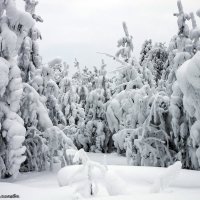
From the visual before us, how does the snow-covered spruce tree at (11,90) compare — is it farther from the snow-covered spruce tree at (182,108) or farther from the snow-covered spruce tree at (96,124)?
the snow-covered spruce tree at (96,124)

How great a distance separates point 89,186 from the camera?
6.09 m

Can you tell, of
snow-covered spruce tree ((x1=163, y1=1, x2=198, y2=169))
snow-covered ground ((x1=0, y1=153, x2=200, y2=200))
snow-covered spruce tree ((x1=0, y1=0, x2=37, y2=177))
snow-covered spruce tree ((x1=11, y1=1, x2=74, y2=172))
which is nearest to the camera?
snow-covered ground ((x1=0, y1=153, x2=200, y2=200))

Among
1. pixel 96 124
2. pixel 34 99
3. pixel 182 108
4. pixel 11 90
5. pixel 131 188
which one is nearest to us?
pixel 131 188

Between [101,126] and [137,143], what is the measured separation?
12.2 metres

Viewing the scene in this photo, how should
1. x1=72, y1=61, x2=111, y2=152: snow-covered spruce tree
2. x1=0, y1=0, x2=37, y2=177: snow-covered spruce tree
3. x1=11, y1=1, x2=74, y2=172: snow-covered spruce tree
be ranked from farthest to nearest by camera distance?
x1=72, y1=61, x2=111, y2=152: snow-covered spruce tree, x1=11, y1=1, x2=74, y2=172: snow-covered spruce tree, x1=0, y1=0, x2=37, y2=177: snow-covered spruce tree

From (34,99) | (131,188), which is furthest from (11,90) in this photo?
(131,188)

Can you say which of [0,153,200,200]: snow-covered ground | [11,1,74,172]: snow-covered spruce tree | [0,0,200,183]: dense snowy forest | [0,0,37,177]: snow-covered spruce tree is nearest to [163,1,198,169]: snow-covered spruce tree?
[0,0,200,183]: dense snowy forest

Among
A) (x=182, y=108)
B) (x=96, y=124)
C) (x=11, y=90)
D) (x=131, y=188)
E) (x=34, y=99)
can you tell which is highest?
(x=11, y=90)

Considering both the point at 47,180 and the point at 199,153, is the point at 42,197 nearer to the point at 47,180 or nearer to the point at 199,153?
the point at 199,153

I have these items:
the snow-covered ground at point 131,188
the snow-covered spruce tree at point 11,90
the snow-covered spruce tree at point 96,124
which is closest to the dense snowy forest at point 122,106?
the snow-covered spruce tree at point 11,90

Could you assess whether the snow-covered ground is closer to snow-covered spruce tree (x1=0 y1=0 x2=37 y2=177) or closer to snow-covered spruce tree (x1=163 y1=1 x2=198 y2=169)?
snow-covered spruce tree (x1=163 y1=1 x2=198 y2=169)

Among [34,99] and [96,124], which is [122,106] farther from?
[96,124]

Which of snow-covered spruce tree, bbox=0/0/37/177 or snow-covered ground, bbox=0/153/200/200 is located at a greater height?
snow-covered spruce tree, bbox=0/0/37/177

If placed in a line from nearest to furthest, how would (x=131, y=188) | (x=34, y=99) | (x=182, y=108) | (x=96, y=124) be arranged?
(x=131, y=188) → (x=182, y=108) → (x=34, y=99) → (x=96, y=124)
